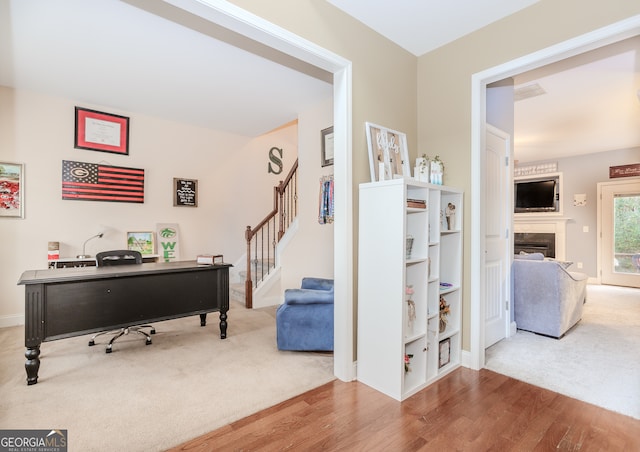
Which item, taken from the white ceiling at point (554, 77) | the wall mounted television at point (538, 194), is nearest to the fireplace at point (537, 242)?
the wall mounted television at point (538, 194)

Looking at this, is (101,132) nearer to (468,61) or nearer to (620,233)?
(468,61)

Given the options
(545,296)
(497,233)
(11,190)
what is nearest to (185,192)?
(11,190)

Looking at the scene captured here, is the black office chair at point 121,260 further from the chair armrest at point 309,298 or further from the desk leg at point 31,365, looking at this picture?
the chair armrest at point 309,298

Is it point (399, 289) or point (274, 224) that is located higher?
point (274, 224)

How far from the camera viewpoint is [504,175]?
3598mm

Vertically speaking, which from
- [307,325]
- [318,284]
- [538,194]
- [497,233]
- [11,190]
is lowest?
[307,325]

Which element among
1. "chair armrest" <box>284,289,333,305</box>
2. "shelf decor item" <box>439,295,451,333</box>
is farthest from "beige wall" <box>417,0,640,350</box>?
"chair armrest" <box>284,289,333,305</box>

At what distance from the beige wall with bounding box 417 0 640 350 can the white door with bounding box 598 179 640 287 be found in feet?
20.2

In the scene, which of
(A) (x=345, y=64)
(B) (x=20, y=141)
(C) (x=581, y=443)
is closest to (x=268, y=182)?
(B) (x=20, y=141)

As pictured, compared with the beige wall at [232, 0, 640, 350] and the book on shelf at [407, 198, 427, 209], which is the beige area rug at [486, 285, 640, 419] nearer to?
the beige wall at [232, 0, 640, 350]

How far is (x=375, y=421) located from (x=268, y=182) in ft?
16.3

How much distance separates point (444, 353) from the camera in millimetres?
2646

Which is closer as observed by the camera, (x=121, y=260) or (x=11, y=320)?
(x=121, y=260)

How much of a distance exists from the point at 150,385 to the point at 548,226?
8591mm
